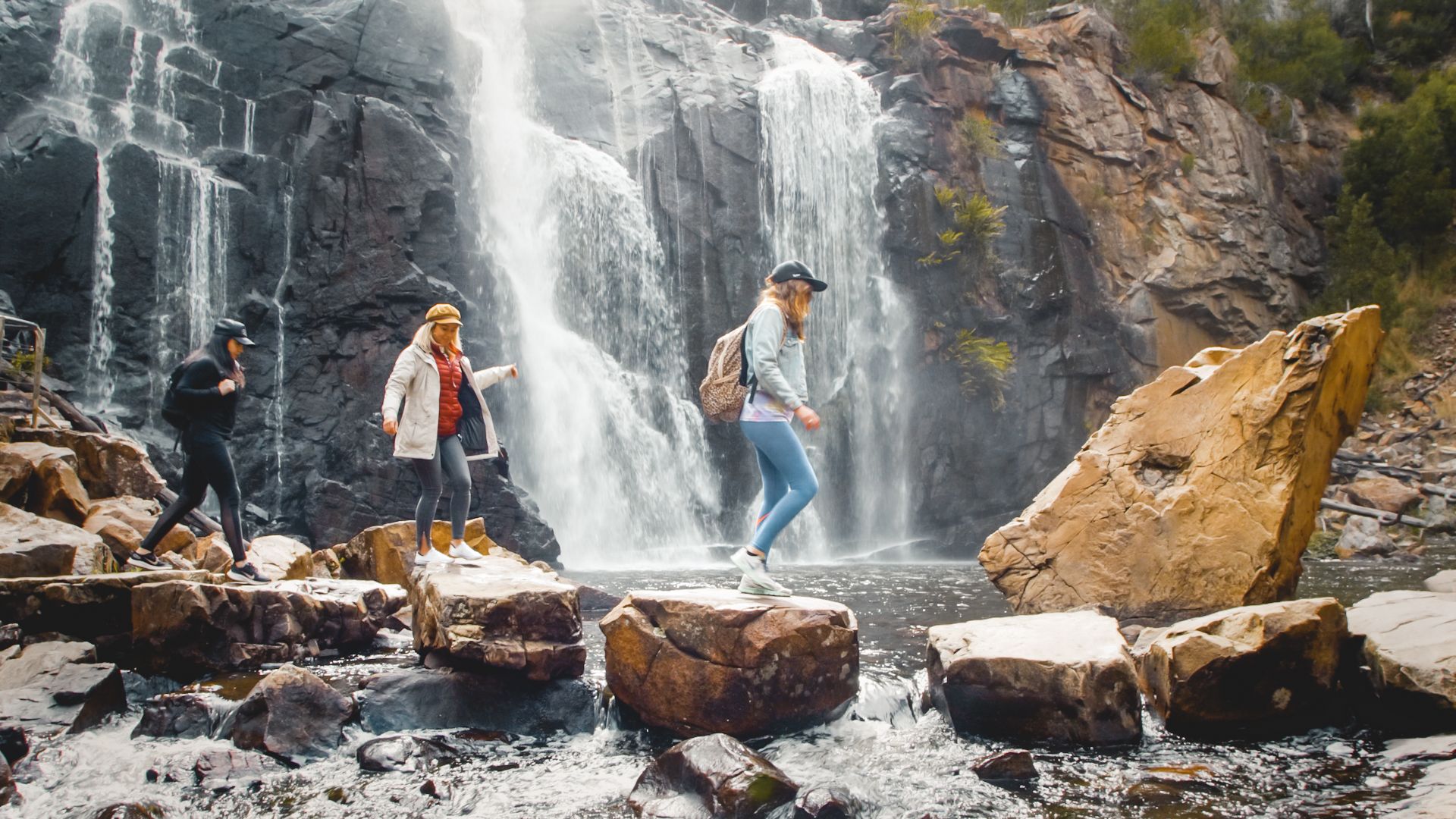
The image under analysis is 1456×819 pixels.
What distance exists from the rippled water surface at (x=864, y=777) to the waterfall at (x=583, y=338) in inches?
477

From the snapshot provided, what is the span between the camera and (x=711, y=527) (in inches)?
748

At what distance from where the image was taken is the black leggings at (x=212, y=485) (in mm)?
7480

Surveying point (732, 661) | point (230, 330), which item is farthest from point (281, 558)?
point (732, 661)

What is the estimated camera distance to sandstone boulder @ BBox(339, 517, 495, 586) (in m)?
10.2

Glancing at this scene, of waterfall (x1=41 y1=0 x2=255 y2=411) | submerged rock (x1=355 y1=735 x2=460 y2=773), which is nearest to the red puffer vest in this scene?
submerged rock (x1=355 y1=735 x2=460 y2=773)

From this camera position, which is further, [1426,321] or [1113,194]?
[1426,321]

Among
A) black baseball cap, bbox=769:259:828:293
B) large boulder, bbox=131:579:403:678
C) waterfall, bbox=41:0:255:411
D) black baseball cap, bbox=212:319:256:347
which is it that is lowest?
large boulder, bbox=131:579:403:678

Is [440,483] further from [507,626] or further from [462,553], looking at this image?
[507,626]

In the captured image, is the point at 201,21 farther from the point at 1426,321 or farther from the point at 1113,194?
the point at 1426,321

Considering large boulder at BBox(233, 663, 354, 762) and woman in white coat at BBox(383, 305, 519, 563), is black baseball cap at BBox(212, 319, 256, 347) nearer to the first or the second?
woman in white coat at BBox(383, 305, 519, 563)

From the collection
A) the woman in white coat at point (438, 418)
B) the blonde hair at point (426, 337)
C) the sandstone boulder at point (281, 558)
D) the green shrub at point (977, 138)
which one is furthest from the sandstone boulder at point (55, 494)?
the green shrub at point (977, 138)

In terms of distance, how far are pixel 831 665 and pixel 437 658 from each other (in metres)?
2.47

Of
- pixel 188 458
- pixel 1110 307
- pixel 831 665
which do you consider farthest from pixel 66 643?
pixel 1110 307

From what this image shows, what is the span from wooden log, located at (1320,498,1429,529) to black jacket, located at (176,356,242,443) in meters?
18.6
